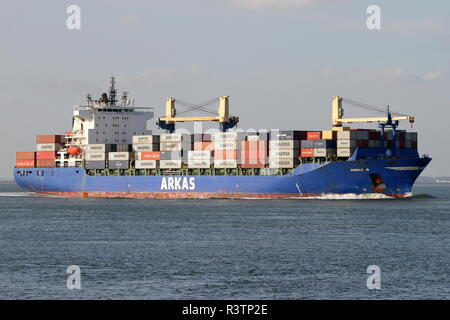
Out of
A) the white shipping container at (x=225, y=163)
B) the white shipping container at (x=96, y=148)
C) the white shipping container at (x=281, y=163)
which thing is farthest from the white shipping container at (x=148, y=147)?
the white shipping container at (x=281, y=163)

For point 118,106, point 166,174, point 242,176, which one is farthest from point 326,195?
point 118,106

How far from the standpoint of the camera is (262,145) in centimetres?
8606

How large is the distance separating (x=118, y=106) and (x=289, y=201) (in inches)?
1315

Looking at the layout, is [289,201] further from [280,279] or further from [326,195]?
[280,279]

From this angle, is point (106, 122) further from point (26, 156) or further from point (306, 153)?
point (306, 153)

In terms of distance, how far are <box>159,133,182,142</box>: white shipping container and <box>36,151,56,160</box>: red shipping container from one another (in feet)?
62.8

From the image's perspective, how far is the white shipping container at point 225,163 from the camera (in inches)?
3433

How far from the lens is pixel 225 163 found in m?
87.8

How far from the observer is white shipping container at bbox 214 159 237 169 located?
87188mm

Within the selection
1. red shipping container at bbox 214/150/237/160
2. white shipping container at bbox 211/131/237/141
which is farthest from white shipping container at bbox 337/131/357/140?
red shipping container at bbox 214/150/237/160

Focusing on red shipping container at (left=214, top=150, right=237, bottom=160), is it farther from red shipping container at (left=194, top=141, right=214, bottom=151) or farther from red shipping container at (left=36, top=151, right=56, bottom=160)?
red shipping container at (left=36, top=151, right=56, bottom=160)

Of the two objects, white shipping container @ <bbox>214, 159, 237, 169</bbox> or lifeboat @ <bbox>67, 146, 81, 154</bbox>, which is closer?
white shipping container @ <bbox>214, 159, 237, 169</bbox>

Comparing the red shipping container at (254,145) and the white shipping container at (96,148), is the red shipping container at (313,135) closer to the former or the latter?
the red shipping container at (254,145)

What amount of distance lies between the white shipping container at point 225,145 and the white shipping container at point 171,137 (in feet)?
15.4
